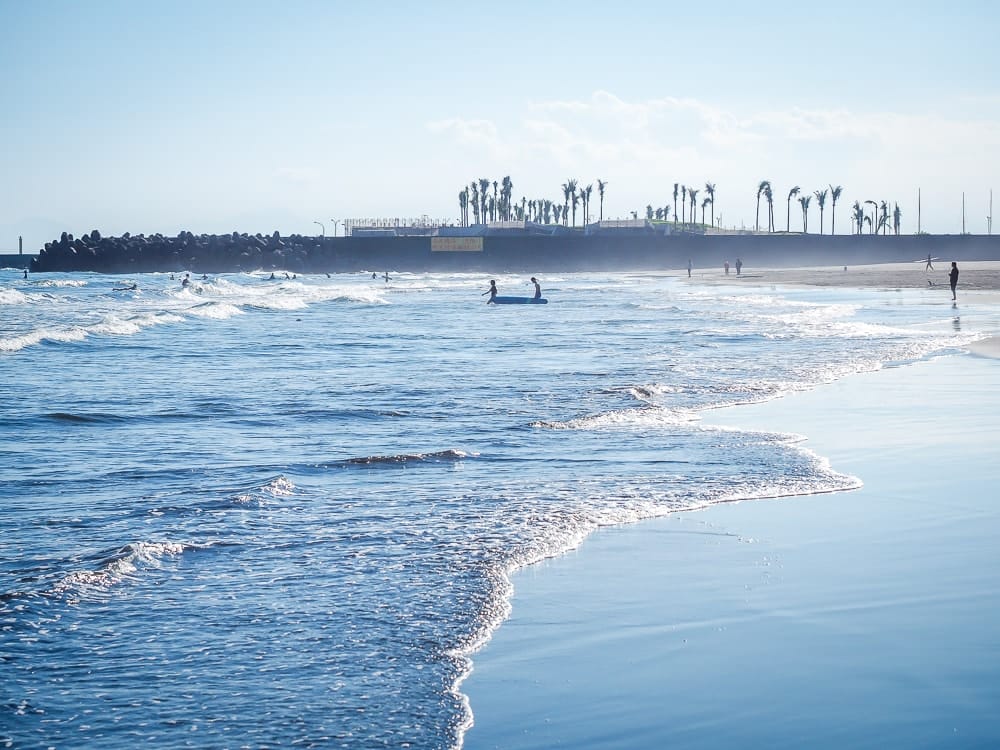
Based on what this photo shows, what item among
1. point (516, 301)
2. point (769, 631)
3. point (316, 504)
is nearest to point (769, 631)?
point (769, 631)

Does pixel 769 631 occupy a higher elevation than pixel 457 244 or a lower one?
lower

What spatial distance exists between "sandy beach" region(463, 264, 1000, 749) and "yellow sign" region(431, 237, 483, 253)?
389ft

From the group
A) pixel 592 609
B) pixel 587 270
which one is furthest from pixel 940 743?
pixel 587 270

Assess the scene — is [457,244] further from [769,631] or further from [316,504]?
[769,631]

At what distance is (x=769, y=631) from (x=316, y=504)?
14.3ft

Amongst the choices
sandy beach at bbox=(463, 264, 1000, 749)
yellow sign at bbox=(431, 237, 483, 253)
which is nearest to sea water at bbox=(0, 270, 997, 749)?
sandy beach at bbox=(463, 264, 1000, 749)

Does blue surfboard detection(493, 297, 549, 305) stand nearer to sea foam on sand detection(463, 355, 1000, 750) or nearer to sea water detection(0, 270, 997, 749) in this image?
sea water detection(0, 270, 997, 749)

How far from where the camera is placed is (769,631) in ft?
18.6

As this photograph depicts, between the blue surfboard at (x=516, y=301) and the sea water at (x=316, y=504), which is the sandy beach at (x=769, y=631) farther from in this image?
the blue surfboard at (x=516, y=301)

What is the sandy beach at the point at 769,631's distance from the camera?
14.9 ft

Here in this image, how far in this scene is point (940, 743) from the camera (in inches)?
168

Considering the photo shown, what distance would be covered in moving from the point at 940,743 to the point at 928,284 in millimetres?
55950

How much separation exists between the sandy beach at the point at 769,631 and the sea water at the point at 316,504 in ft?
1.10

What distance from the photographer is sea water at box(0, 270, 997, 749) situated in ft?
16.3
